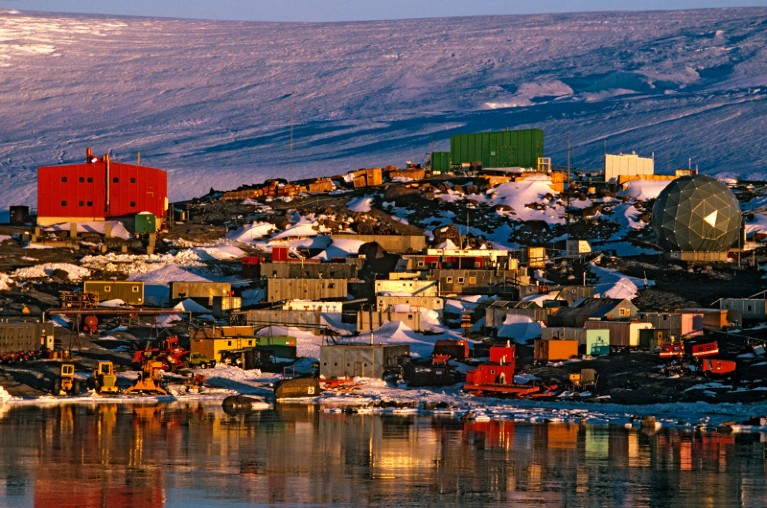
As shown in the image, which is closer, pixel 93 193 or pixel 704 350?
pixel 704 350

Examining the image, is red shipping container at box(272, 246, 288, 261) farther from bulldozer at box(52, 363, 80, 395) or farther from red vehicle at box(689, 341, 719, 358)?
red vehicle at box(689, 341, 719, 358)

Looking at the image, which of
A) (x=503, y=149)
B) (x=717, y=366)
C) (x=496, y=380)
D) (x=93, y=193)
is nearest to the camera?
(x=717, y=366)

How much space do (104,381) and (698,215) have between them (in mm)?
39113

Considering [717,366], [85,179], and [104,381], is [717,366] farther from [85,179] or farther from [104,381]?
[85,179]

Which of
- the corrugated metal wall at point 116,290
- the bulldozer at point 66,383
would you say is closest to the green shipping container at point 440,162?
the corrugated metal wall at point 116,290

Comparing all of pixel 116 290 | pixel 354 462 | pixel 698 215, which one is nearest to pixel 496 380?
pixel 354 462

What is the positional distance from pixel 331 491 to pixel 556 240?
62.6 m

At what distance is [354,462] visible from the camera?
50312 millimetres

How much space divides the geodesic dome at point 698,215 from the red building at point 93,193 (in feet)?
108

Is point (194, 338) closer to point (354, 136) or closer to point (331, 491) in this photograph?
point (331, 491)

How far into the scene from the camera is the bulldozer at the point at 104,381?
69.8m

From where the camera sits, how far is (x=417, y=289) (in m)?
89.7

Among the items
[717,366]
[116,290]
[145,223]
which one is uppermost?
[145,223]

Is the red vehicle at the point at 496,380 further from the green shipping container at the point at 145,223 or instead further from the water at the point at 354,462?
the green shipping container at the point at 145,223
